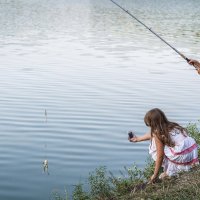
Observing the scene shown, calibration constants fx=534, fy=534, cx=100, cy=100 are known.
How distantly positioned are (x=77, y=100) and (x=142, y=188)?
35.7 feet

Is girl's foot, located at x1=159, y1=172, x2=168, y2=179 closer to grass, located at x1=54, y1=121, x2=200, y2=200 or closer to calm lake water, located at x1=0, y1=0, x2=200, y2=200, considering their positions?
grass, located at x1=54, y1=121, x2=200, y2=200

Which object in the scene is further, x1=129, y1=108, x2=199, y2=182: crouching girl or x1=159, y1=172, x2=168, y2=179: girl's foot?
x1=159, y1=172, x2=168, y2=179: girl's foot

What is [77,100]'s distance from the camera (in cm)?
1964

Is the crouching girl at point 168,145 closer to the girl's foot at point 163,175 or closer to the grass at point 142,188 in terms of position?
the girl's foot at point 163,175

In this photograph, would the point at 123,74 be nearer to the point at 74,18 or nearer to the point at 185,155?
the point at 185,155

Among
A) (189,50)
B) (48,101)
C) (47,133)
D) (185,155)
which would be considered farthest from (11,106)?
(189,50)

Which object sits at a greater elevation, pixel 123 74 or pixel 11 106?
pixel 11 106

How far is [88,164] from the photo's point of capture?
12664 mm

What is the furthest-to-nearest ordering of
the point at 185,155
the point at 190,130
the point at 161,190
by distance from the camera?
the point at 190,130 < the point at 185,155 < the point at 161,190

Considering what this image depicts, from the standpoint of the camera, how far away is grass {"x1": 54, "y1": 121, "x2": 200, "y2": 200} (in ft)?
26.9

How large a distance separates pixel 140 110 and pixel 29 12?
50.1 metres

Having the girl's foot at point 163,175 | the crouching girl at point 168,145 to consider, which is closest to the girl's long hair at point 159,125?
the crouching girl at point 168,145

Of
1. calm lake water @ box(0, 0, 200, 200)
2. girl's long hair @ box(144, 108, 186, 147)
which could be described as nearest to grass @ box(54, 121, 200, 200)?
girl's long hair @ box(144, 108, 186, 147)

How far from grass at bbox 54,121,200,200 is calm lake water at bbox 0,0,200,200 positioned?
1.10 metres
